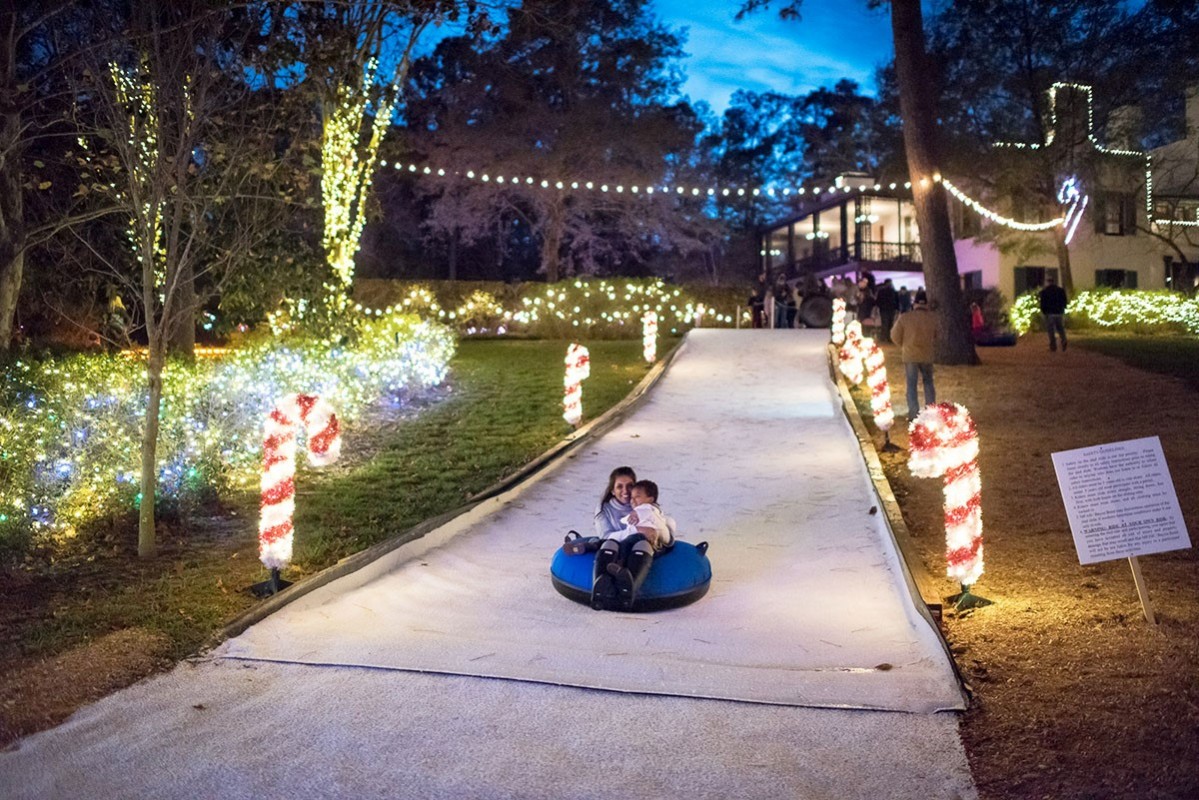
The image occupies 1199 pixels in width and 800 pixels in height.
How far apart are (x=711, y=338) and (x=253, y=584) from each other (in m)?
19.9

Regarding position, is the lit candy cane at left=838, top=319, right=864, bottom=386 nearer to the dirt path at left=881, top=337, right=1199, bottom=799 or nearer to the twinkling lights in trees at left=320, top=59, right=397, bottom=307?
the dirt path at left=881, top=337, right=1199, bottom=799

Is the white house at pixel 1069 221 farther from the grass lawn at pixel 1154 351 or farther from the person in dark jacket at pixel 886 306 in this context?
the person in dark jacket at pixel 886 306

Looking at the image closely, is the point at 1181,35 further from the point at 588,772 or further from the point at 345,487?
the point at 588,772

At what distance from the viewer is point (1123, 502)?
6.52 metres

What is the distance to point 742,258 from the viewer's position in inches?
2371

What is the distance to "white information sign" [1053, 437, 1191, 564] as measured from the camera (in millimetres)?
6406

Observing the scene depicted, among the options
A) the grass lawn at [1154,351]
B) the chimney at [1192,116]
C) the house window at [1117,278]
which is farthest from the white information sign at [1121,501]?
the house window at [1117,278]

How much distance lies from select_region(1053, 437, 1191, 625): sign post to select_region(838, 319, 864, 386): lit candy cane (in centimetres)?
1310

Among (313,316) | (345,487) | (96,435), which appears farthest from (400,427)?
(96,435)

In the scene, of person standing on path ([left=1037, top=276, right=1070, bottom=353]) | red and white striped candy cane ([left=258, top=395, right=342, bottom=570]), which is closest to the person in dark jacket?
person standing on path ([left=1037, top=276, right=1070, bottom=353])

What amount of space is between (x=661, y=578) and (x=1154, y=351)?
18.6 metres

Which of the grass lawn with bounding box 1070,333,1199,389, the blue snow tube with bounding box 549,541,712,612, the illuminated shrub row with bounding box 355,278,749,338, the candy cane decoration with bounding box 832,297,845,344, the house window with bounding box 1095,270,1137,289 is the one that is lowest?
the blue snow tube with bounding box 549,541,712,612

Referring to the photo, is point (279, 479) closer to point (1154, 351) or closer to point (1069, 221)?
point (1154, 351)

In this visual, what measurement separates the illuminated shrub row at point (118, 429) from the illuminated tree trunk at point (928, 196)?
1148 cm
